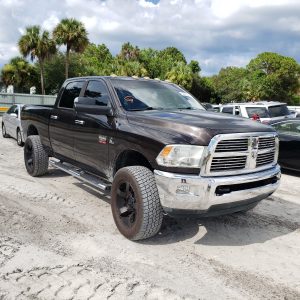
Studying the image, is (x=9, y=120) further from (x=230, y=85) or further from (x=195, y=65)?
(x=195, y=65)

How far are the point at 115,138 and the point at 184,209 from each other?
133 cm

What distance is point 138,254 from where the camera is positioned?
4207mm

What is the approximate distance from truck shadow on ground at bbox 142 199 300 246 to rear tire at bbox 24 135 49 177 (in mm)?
3004

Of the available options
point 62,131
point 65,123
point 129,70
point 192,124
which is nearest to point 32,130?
point 62,131

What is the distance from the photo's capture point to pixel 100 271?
377cm

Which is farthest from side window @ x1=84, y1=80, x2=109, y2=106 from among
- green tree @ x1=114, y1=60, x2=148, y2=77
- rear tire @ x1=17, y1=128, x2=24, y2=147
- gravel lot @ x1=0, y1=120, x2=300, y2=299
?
green tree @ x1=114, y1=60, x2=148, y2=77

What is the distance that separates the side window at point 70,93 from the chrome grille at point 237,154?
9.29 feet

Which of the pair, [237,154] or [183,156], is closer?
[183,156]

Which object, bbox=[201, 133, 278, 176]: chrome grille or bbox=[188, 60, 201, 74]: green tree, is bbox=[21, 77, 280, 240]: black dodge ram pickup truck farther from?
bbox=[188, 60, 201, 74]: green tree

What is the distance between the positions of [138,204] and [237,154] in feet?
3.84

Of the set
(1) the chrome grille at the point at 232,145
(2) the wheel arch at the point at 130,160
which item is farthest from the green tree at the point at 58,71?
(1) the chrome grille at the point at 232,145

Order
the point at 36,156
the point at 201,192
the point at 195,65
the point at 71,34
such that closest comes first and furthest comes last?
the point at 201,192 → the point at 36,156 → the point at 71,34 → the point at 195,65

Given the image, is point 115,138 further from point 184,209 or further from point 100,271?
point 100,271

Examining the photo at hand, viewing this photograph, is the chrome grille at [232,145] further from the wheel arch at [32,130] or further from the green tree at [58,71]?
the green tree at [58,71]
